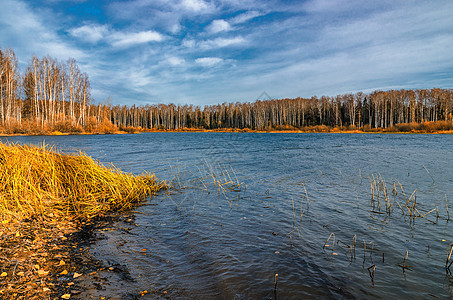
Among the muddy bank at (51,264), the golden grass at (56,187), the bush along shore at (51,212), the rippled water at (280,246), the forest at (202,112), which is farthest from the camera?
the forest at (202,112)

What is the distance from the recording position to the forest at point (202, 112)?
183ft

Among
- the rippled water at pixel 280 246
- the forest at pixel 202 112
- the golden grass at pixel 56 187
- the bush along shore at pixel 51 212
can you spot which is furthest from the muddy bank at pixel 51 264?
the forest at pixel 202 112

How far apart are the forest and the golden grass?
5445 centimetres

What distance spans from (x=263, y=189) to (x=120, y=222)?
21.8 feet

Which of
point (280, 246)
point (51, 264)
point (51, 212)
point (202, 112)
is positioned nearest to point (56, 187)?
point (51, 212)

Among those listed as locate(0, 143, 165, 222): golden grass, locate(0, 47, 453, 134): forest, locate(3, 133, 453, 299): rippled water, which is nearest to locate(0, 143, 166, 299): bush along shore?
locate(0, 143, 165, 222): golden grass

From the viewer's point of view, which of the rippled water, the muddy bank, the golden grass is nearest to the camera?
the muddy bank

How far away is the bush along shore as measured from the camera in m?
3.91

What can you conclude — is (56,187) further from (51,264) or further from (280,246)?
(280,246)

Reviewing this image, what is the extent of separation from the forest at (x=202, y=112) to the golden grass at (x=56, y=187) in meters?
54.4

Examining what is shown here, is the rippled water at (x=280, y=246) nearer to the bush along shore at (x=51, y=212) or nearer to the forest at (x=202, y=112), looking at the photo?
the bush along shore at (x=51, y=212)

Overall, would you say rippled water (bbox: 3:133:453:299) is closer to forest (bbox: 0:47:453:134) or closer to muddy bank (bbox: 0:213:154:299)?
muddy bank (bbox: 0:213:154:299)

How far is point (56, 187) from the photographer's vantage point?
7.70m

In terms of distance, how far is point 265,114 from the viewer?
395ft
